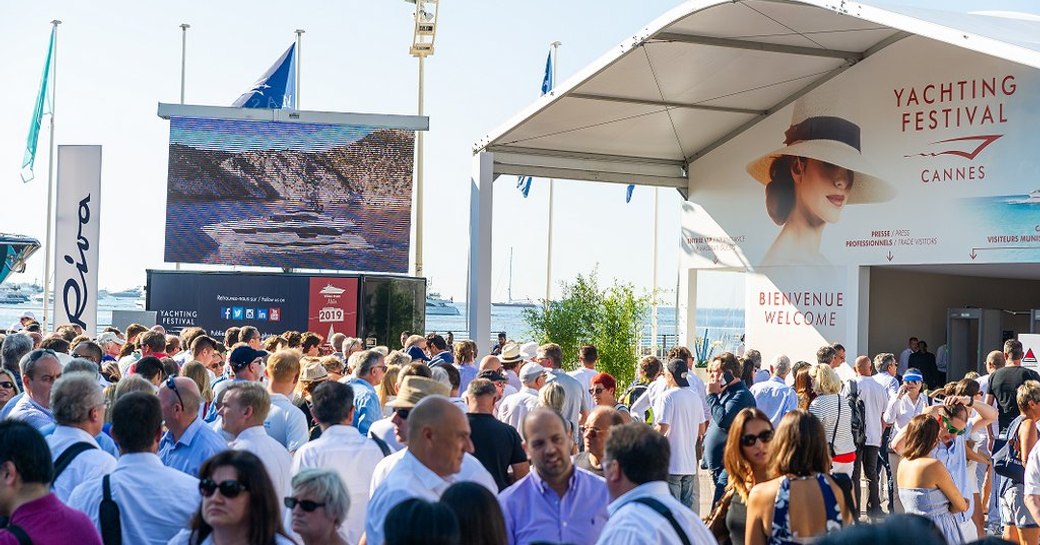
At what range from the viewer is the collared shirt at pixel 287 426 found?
6398 mm

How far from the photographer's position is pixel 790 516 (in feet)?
15.0

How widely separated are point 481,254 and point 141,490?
15.8 meters

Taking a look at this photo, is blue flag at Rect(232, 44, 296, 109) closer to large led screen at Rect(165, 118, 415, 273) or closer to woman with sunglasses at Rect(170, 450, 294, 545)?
large led screen at Rect(165, 118, 415, 273)

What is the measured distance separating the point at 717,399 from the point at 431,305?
126m

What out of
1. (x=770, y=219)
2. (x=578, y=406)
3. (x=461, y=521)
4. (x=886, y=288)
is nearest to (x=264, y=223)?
(x=770, y=219)

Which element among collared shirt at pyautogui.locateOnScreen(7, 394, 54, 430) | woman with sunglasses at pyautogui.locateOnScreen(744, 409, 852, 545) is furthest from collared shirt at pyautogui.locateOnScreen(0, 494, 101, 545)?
woman with sunglasses at pyautogui.locateOnScreen(744, 409, 852, 545)

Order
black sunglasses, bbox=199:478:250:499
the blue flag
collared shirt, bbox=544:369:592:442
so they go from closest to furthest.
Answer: black sunglasses, bbox=199:478:250:499 → collared shirt, bbox=544:369:592:442 → the blue flag

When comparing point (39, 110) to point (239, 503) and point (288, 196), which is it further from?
point (239, 503)

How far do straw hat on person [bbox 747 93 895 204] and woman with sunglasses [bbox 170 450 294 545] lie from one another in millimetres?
18085

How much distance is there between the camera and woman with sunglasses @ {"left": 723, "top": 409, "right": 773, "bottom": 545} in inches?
205

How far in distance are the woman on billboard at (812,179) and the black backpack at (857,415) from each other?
9890 millimetres

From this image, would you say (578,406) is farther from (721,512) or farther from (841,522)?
(841,522)

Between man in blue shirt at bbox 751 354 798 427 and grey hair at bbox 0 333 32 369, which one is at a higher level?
grey hair at bbox 0 333 32 369

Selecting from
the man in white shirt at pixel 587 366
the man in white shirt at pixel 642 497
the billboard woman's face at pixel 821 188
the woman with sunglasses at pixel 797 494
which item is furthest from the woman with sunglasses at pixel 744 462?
the billboard woman's face at pixel 821 188
